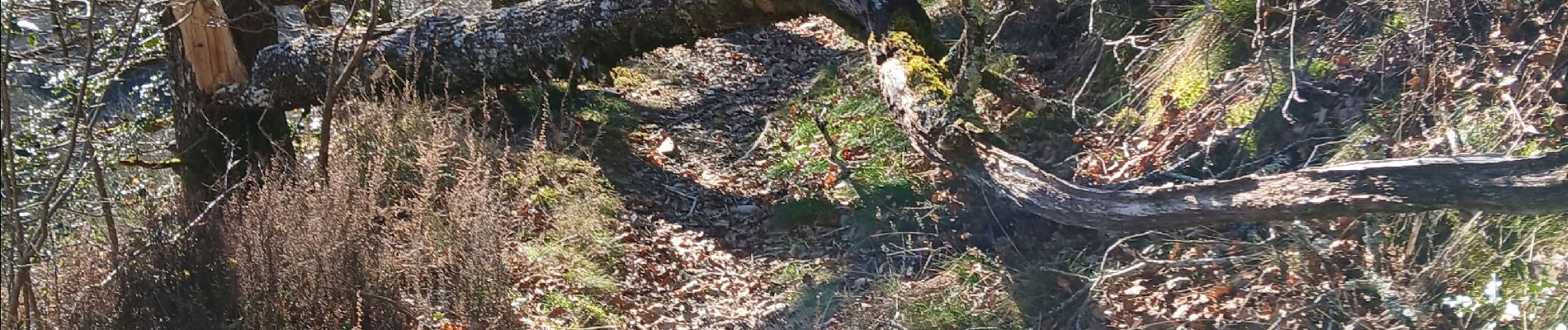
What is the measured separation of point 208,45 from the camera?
188 inches

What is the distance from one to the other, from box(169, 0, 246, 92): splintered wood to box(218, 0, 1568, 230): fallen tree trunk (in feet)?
0.37

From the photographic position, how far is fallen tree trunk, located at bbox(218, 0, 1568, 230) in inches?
119

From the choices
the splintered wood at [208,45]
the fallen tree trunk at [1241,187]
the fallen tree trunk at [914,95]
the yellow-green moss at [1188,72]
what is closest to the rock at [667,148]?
the fallen tree trunk at [914,95]

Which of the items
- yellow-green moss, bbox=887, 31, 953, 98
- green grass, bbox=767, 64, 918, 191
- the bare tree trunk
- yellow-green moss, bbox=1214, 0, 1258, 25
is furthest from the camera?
green grass, bbox=767, 64, 918, 191

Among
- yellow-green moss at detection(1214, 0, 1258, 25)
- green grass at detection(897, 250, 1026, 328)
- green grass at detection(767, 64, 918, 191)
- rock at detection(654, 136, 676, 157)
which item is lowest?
rock at detection(654, 136, 676, 157)

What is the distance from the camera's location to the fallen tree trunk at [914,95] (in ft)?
9.88

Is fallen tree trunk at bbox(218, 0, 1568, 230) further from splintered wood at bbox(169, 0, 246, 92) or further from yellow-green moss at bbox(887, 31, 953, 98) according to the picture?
splintered wood at bbox(169, 0, 246, 92)

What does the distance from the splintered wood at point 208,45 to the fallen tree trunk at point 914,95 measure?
11 cm

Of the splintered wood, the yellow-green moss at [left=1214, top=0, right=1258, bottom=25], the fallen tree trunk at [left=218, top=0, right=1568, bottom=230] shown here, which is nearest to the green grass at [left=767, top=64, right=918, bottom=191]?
the fallen tree trunk at [left=218, top=0, right=1568, bottom=230]

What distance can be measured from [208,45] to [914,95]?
3350 mm

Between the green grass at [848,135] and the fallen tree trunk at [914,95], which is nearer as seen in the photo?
the fallen tree trunk at [914,95]

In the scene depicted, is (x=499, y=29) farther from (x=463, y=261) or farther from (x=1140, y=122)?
(x=1140, y=122)

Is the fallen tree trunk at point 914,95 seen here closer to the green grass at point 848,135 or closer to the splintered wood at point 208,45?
the splintered wood at point 208,45

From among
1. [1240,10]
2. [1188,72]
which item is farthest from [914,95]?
[1240,10]
